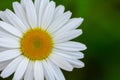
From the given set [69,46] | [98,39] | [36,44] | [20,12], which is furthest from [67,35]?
[98,39]

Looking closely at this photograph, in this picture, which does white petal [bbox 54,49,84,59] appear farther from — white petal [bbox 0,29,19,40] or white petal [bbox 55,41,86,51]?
white petal [bbox 0,29,19,40]

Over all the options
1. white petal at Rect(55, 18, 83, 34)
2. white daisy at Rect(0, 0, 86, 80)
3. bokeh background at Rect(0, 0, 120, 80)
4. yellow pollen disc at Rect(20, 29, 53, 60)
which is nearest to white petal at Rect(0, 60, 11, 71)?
white daisy at Rect(0, 0, 86, 80)

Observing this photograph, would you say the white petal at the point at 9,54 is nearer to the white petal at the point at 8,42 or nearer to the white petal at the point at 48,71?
the white petal at the point at 8,42

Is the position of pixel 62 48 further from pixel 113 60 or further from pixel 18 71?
pixel 113 60

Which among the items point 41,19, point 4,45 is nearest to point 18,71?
point 4,45

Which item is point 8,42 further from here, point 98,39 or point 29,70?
point 98,39

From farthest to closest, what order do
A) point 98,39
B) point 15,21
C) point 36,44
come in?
point 98,39 < point 36,44 < point 15,21
